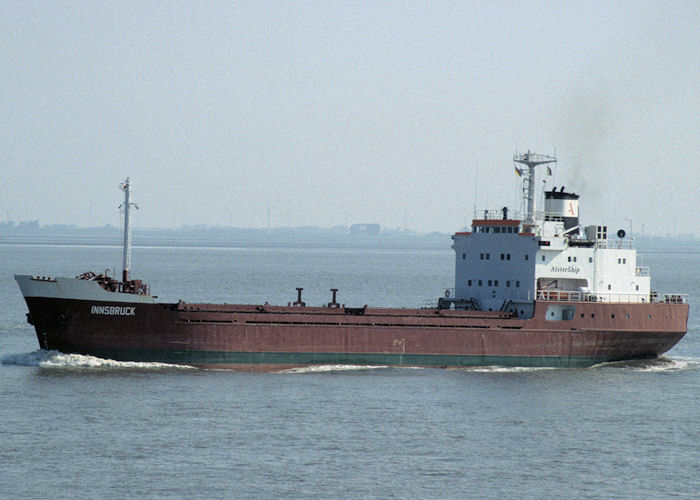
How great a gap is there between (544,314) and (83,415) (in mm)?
18843

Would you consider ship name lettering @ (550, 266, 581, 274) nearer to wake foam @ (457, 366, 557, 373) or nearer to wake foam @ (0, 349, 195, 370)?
wake foam @ (457, 366, 557, 373)

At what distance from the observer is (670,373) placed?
131 feet

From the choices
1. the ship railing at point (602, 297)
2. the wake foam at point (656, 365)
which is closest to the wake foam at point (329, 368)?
the ship railing at point (602, 297)

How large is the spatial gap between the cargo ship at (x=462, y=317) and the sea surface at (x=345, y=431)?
0.79 meters

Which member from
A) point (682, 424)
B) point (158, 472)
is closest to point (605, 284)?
point (682, 424)

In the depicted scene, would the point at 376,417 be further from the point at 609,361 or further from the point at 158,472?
the point at 609,361

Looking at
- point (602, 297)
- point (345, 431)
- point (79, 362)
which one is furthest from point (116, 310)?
point (602, 297)

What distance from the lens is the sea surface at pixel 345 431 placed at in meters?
23.9

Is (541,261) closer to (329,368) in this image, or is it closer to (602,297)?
(602,297)

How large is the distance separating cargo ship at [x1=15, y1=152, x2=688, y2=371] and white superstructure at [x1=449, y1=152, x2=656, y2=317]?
1.9 inches

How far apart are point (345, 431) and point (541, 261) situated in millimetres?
15210

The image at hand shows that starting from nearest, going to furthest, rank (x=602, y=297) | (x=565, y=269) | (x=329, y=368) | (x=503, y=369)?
(x=329, y=368) → (x=503, y=369) → (x=565, y=269) → (x=602, y=297)

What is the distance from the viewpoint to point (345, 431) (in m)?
28.3

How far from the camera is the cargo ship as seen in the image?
120 ft
